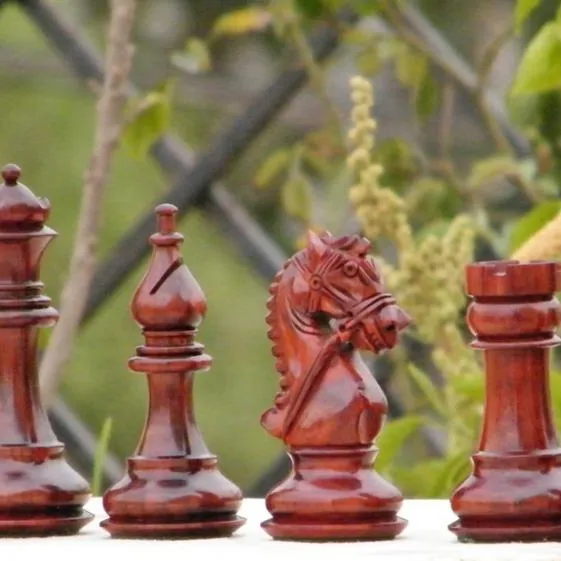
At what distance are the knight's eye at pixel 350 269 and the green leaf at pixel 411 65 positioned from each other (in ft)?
4.18

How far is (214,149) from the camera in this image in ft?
7.66

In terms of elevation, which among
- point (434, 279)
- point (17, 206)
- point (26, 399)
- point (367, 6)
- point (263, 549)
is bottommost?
point (263, 549)

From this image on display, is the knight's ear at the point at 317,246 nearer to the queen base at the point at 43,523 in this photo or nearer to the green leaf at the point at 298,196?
the queen base at the point at 43,523

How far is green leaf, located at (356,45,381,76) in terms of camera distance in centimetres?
236

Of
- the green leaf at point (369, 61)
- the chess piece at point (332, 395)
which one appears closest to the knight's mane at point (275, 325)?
the chess piece at point (332, 395)

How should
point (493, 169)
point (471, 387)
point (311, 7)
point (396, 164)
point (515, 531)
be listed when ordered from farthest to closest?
point (396, 164) < point (311, 7) < point (493, 169) < point (471, 387) < point (515, 531)

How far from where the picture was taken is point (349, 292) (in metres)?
1.00

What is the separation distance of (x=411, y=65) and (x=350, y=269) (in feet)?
4.28

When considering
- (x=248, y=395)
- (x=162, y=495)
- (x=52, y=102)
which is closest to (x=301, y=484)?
(x=162, y=495)

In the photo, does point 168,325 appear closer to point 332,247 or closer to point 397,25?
point 332,247

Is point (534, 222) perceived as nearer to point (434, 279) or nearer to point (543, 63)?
point (434, 279)

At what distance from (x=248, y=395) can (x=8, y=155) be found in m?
1.04

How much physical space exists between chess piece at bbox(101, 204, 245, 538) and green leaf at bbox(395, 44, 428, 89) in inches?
48.1

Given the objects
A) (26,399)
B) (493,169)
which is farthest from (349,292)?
(493,169)
